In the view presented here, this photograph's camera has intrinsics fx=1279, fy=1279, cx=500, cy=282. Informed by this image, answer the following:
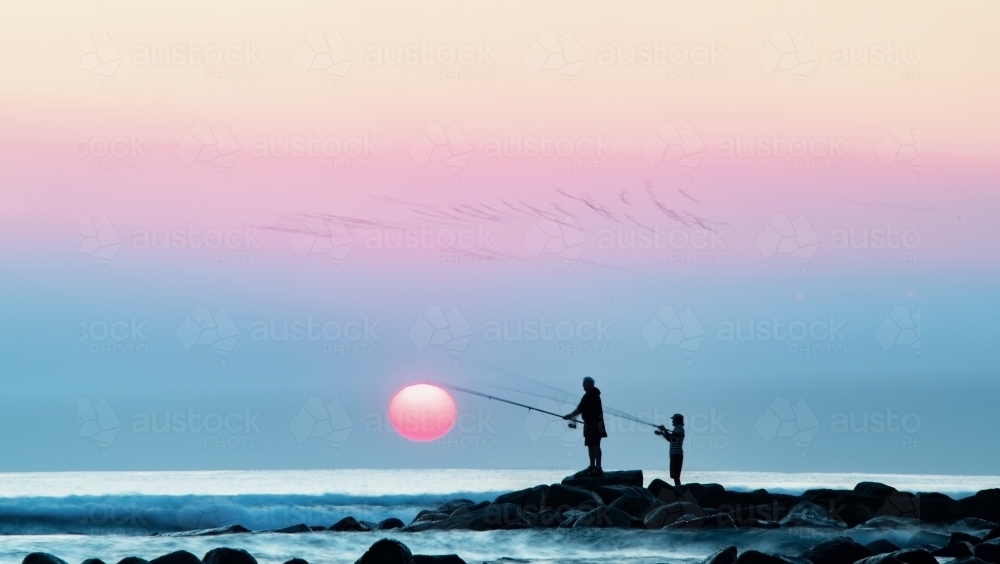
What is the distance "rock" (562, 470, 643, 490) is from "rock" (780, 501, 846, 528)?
110 inches

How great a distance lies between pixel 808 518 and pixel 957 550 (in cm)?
390

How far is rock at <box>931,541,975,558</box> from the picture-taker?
40.9 feet

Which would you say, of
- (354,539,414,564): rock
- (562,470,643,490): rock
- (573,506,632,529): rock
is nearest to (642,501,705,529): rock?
(573,506,632,529): rock

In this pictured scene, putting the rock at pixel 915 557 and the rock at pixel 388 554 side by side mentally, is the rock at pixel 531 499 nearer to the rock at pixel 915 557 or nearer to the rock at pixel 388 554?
the rock at pixel 388 554

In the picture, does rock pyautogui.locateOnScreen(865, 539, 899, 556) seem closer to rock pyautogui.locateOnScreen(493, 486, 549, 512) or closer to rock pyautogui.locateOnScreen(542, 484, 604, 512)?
rock pyautogui.locateOnScreen(542, 484, 604, 512)

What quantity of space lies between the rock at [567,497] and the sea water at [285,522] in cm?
203

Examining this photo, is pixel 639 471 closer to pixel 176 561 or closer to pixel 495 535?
pixel 495 535

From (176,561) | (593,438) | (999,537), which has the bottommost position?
(176,561)

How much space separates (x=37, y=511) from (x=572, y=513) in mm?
16713

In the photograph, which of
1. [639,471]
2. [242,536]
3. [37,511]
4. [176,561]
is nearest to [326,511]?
[37,511]

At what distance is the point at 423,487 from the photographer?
41.3 m

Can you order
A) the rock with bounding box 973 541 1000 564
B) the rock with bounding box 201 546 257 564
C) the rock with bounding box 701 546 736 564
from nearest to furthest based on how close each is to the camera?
1. the rock with bounding box 701 546 736 564
2. the rock with bounding box 973 541 1000 564
3. the rock with bounding box 201 546 257 564

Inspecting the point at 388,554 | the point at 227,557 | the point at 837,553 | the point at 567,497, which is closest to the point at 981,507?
the point at 567,497

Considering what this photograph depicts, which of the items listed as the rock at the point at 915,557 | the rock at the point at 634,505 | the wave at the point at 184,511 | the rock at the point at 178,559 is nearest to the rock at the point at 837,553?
the rock at the point at 915,557
